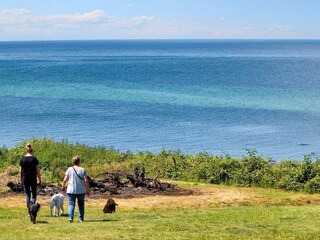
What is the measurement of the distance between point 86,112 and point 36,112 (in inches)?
224

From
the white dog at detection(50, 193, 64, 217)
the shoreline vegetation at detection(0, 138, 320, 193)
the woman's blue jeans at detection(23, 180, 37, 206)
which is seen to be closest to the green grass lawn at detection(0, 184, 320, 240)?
the white dog at detection(50, 193, 64, 217)

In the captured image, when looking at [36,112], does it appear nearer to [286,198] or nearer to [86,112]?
[86,112]

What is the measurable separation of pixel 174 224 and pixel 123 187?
8786 mm

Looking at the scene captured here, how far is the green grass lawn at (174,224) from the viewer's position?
46.9 ft

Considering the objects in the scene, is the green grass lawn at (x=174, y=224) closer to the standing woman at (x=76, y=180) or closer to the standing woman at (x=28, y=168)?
the standing woman at (x=76, y=180)

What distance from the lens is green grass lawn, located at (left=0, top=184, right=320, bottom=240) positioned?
563 inches

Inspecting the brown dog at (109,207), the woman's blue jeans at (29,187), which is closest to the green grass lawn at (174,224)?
the brown dog at (109,207)

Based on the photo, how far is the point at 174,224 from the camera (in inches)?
631

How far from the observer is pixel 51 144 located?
34.4 meters

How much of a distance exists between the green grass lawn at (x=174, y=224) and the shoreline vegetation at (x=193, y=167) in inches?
235

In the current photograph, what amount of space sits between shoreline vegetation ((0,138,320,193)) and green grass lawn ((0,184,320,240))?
596 centimetres

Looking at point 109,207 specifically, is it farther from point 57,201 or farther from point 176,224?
point 176,224

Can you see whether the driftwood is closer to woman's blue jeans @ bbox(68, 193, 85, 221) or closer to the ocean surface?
woman's blue jeans @ bbox(68, 193, 85, 221)

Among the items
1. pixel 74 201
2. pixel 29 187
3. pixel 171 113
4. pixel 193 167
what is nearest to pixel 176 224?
pixel 74 201
